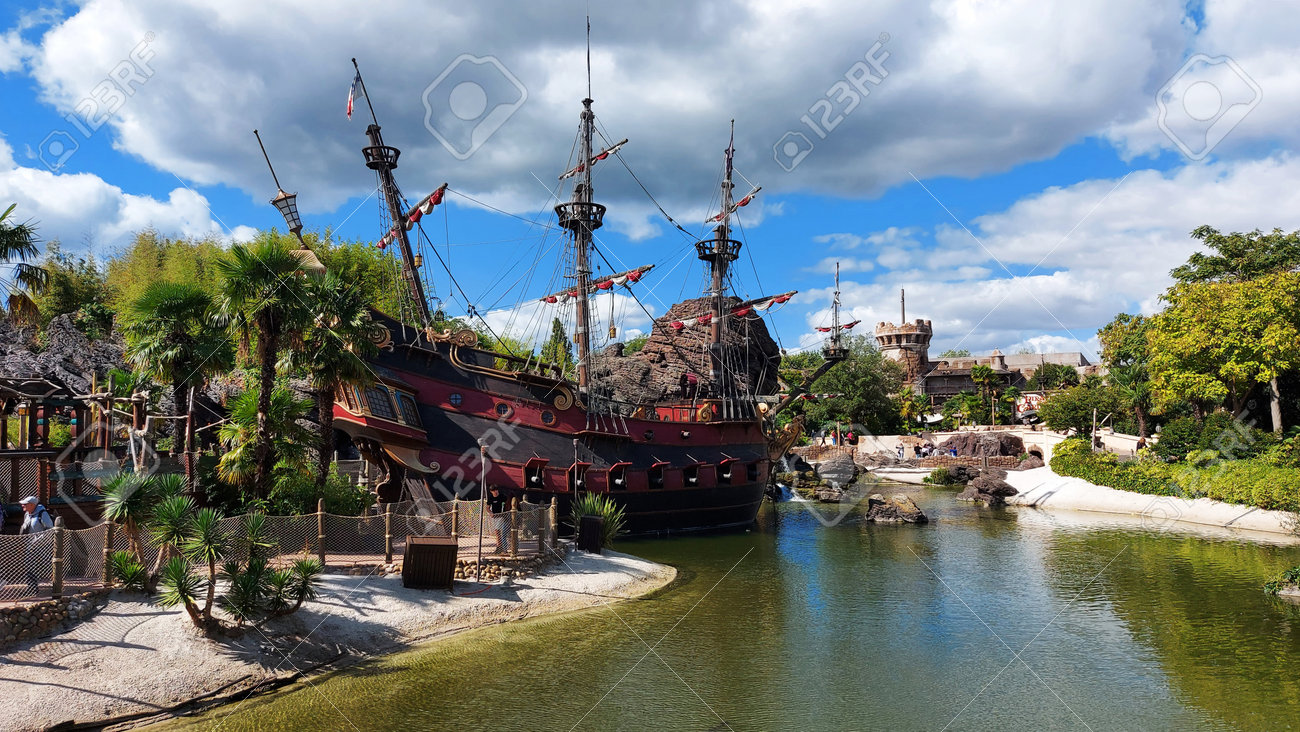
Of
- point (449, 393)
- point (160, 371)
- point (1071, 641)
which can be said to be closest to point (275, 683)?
point (160, 371)

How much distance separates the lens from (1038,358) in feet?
358

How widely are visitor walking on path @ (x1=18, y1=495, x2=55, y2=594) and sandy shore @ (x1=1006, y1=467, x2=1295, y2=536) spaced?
118 ft

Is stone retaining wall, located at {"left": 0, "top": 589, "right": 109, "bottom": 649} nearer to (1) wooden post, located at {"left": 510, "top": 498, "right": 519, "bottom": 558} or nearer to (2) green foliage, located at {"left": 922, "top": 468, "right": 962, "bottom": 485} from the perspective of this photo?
(1) wooden post, located at {"left": 510, "top": 498, "right": 519, "bottom": 558}

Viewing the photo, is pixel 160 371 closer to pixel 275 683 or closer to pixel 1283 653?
pixel 275 683

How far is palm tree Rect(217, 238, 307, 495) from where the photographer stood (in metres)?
16.6

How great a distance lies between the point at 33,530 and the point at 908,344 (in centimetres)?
9561

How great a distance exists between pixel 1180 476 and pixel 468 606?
3303cm

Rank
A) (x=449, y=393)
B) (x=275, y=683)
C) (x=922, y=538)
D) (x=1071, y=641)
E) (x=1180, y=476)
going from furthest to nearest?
(x=1180, y=476) < (x=922, y=538) < (x=449, y=393) < (x=1071, y=641) < (x=275, y=683)

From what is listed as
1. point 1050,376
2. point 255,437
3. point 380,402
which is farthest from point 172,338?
point 1050,376

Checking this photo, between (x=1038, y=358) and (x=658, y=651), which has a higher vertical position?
(x=1038, y=358)

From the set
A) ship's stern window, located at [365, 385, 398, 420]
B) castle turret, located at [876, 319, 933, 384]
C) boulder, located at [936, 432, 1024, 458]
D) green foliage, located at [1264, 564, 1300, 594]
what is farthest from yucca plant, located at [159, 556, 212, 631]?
castle turret, located at [876, 319, 933, 384]

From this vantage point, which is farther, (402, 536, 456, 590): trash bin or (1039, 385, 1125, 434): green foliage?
(1039, 385, 1125, 434): green foliage

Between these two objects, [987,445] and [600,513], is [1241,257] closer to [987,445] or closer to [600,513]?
[987,445]

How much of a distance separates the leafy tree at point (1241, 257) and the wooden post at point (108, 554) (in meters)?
46.5
